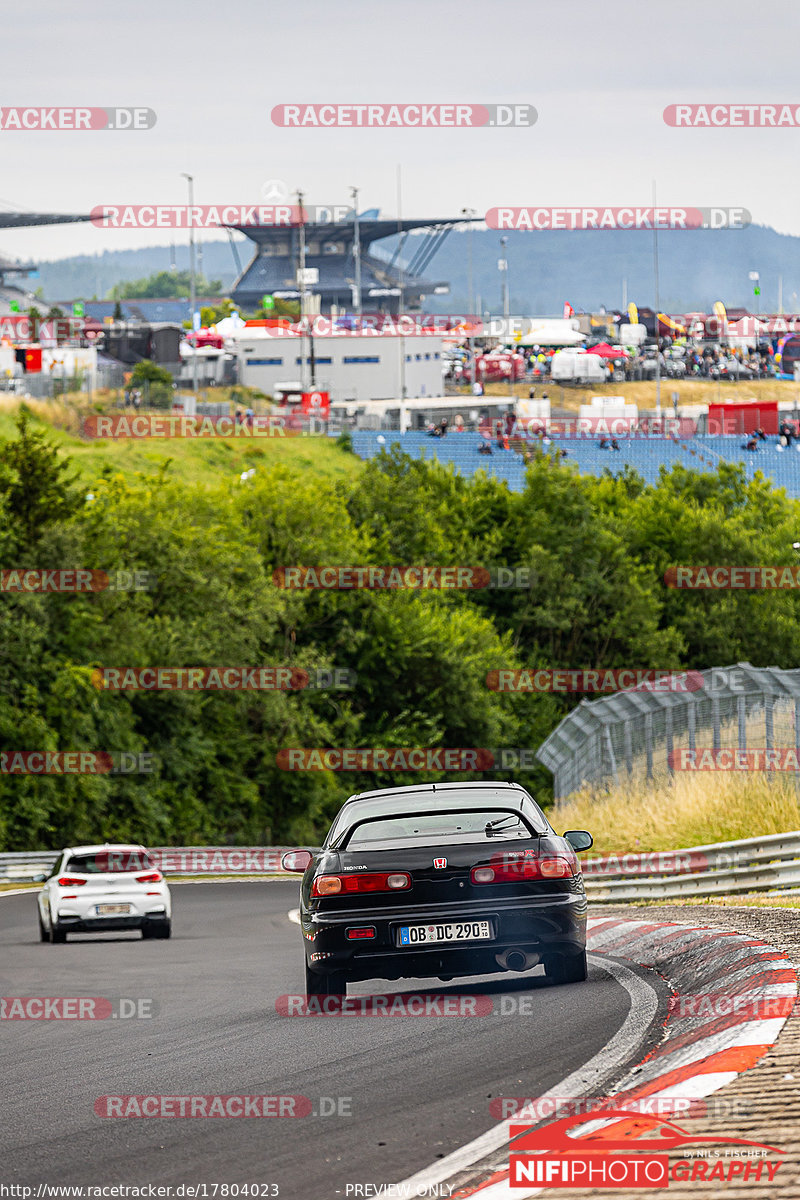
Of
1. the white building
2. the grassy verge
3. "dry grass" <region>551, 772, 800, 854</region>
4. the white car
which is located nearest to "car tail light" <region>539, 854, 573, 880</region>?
the white car


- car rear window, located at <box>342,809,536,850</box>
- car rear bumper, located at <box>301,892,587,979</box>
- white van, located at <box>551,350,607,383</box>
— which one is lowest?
car rear bumper, located at <box>301,892,587,979</box>

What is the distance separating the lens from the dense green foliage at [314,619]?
155 feet

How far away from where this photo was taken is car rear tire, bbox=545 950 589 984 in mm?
10609

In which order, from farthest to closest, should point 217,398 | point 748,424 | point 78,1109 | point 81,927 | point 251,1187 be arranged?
1. point 217,398
2. point 748,424
3. point 81,927
4. point 78,1109
5. point 251,1187

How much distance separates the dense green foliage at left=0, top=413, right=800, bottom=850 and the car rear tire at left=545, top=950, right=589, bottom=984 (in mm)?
34959

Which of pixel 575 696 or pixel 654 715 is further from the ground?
pixel 654 715

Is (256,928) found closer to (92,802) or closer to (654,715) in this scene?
(654,715)

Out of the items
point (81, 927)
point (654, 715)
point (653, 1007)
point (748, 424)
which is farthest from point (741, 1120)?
point (748, 424)

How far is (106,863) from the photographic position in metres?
20.3

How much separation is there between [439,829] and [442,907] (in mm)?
800

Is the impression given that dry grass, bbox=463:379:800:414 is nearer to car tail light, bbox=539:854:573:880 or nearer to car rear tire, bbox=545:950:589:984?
car rear tire, bbox=545:950:589:984

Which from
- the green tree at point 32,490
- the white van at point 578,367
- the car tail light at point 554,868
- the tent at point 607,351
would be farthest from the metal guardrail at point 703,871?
the tent at point 607,351

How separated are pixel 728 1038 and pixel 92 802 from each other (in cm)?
4042

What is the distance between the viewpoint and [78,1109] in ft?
25.0
